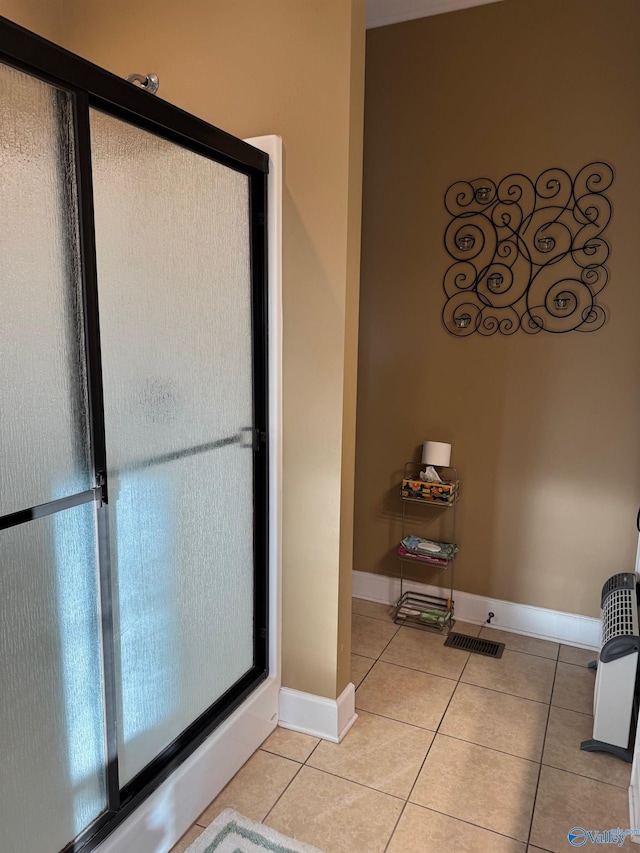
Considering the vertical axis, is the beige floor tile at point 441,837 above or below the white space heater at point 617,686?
below

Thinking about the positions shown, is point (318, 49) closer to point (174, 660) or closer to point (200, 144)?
point (200, 144)

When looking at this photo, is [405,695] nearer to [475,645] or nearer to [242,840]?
[475,645]

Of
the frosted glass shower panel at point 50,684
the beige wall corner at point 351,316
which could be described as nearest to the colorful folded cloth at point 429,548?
the beige wall corner at point 351,316

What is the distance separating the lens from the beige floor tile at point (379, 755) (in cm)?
196

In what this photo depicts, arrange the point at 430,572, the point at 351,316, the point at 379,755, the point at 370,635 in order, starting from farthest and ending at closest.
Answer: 1. the point at 430,572
2. the point at 370,635
3. the point at 379,755
4. the point at 351,316

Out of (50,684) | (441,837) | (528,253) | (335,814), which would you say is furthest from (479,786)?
(528,253)

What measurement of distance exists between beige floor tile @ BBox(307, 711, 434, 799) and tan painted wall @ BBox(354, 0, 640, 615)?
96 cm

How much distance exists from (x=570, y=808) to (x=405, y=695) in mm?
705

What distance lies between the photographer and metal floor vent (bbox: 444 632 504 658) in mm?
2729

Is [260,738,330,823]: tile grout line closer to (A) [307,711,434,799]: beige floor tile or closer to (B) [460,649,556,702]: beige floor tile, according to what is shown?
(A) [307,711,434,799]: beige floor tile

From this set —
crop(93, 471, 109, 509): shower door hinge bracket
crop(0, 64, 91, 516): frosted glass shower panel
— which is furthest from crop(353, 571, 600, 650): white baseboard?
crop(0, 64, 91, 516): frosted glass shower panel

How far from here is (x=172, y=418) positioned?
162cm

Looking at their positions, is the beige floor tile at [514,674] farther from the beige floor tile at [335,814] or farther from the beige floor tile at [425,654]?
the beige floor tile at [335,814]

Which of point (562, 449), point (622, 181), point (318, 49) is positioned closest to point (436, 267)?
point (622, 181)
